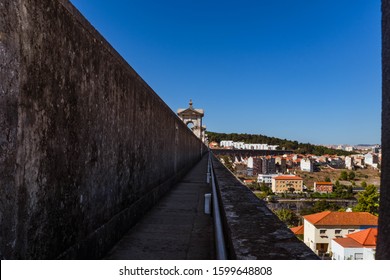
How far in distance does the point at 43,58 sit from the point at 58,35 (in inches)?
10.6

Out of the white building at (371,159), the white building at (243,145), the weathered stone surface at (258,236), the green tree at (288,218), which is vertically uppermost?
the white building at (243,145)

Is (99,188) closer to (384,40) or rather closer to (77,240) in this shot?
(77,240)

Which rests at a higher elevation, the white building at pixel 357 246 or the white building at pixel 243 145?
the white building at pixel 243 145

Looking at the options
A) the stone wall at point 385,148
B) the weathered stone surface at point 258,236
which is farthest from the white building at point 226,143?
the stone wall at point 385,148

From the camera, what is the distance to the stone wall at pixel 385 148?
1261mm

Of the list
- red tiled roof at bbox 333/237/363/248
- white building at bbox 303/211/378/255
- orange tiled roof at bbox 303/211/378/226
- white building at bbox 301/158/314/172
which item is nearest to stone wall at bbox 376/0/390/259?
red tiled roof at bbox 333/237/363/248

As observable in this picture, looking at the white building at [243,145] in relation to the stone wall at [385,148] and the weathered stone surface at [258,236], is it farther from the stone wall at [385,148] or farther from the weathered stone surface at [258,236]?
the stone wall at [385,148]

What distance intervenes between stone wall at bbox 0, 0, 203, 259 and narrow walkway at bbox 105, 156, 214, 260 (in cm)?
20

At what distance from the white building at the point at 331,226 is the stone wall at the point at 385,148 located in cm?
5736

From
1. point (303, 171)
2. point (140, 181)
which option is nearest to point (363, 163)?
point (303, 171)

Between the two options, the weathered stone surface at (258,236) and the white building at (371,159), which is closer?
the weathered stone surface at (258,236)

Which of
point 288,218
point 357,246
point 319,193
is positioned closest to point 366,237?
point 357,246

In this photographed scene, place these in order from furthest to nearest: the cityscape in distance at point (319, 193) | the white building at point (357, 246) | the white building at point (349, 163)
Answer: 1. the white building at point (349, 163)
2. the cityscape in distance at point (319, 193)
3. the white building at point (357, 246)

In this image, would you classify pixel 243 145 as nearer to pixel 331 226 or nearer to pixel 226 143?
pixel 226 143
